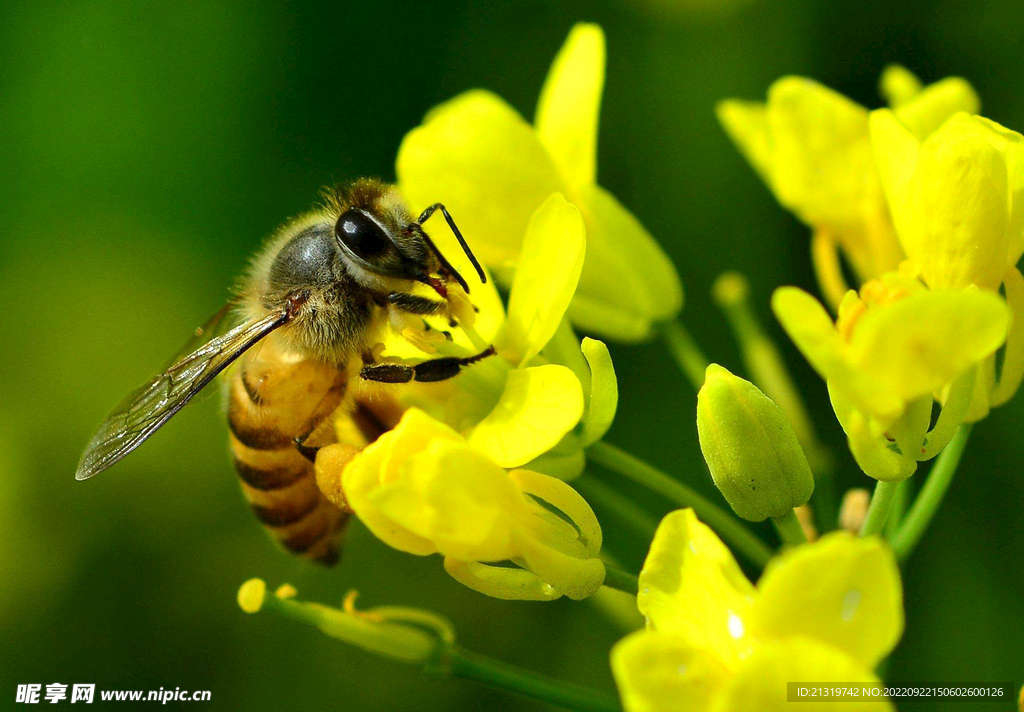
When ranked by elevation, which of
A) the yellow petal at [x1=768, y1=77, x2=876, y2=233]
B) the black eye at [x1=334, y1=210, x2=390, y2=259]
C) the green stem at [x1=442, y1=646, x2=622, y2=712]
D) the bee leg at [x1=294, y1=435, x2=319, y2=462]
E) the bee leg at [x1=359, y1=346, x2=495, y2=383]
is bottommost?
the green stem at [x1=442, y1=646, x2=622, y2=712]

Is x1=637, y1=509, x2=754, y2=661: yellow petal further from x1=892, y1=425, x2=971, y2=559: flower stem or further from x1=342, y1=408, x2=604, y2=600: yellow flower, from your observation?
x1=892, y1=425, x2=971, y2=559: flower stem

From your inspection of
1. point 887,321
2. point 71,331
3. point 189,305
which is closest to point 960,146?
point 887,321

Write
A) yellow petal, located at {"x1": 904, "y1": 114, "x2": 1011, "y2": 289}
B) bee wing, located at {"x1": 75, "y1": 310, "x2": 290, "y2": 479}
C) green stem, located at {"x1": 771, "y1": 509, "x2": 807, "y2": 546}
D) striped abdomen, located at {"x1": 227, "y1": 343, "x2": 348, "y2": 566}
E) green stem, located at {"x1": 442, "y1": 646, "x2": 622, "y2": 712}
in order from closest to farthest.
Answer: yellow petal, located at {"x1": 904, "y1": 114, "x2": 1011, "y2": 289}, green stem, located at {"x1": 771, "y1": 509, "x2": 807, "y2": 546}, green stem, located at {"x1": 442, "y1": 646, "x2": 622, "y2": 712}, bee wing, located at {"x1": 75, "y1": 310, "x2": 290, "y2": 479}, striped abdomen, located at {"x1": 227, "y1": 343, "x2": 348, "y2": 566}

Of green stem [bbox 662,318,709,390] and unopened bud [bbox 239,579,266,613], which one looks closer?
unopened bud [bbox 239,579,266,613]

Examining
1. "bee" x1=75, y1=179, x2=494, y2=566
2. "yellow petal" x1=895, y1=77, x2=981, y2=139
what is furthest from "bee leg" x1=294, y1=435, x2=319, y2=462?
"yellow petal" x1=895, y1=77, x2=981, y2=139

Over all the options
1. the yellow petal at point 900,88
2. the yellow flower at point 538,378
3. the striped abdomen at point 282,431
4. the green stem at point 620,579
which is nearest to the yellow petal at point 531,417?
the yellow flower at point 538,378

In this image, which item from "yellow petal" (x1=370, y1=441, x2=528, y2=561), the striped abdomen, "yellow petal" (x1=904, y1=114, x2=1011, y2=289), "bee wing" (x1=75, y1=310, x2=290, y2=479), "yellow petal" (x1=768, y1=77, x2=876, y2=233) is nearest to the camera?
"yellow petal" (x1=370, y1=441, x2=528, y2=561)

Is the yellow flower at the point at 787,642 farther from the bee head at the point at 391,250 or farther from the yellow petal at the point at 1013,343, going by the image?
the bee head at the point at 391,250
